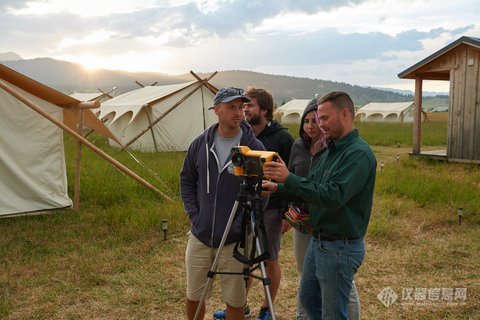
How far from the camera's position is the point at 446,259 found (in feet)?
17.8

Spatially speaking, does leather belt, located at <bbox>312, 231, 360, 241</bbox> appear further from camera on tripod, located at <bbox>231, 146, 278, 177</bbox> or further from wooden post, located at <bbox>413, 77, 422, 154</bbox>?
wooden post, located at <bbox>413, 77, 422, 154</bbox>

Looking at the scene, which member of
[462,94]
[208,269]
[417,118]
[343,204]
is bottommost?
[208,269]

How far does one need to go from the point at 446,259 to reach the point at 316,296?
319cm

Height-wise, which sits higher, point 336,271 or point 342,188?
point 342,188

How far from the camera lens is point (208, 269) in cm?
321

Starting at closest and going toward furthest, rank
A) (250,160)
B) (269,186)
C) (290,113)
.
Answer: (250,160), (269,186), (290,113)

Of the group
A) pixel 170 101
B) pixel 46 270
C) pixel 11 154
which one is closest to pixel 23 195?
pixel 11 154

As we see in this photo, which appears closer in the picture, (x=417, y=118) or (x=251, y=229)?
(x=251, y=229)

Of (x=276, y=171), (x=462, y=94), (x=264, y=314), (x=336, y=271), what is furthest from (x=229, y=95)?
(x=462, y=94)

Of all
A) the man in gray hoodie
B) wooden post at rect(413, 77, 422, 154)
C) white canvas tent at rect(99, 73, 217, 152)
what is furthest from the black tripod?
white canvas tent at rect(99, 73, 217, 152)

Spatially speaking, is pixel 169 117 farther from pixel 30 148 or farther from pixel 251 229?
pixel 251 229

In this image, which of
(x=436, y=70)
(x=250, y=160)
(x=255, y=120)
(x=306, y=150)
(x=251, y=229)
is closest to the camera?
(x=250, y=160)

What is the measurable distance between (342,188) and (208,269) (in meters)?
1.23

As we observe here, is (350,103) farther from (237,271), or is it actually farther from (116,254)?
(116,254)
